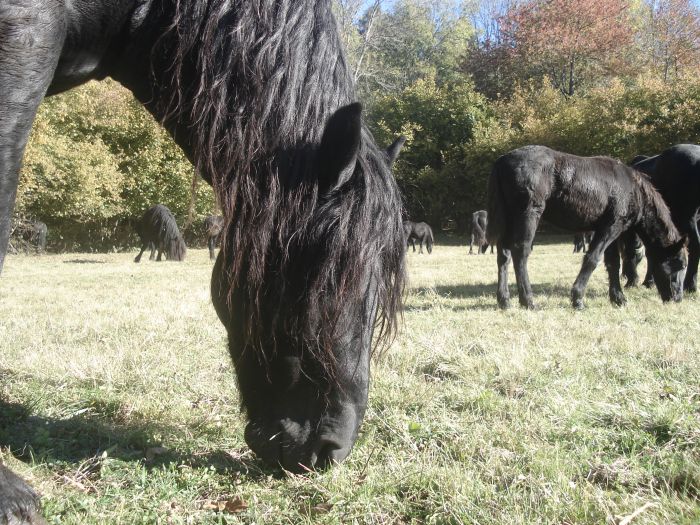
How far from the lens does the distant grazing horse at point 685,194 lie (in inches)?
330

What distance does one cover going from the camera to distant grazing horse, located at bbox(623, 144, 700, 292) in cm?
839

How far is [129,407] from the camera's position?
288 centimetres

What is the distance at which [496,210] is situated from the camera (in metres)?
7.37

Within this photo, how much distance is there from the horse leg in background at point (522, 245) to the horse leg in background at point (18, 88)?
6.29 meters

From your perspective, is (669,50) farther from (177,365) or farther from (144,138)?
(177,365)

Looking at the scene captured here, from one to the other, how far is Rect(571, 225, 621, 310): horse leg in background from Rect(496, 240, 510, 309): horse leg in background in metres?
0.86

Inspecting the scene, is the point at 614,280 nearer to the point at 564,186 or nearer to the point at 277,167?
the point at 564,186

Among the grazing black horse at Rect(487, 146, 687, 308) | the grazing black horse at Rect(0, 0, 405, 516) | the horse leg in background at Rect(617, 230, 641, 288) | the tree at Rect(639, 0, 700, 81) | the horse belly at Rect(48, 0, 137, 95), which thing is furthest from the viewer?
the tree at Rect(639, 0, 700, 81)

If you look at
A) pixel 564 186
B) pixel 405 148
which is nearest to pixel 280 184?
pixel 564 186

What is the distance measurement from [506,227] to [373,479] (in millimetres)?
5851

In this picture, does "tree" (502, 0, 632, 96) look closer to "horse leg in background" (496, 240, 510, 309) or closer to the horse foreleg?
"horse leg in background" (496, 240, 510, 309)

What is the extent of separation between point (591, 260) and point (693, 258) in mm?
2470

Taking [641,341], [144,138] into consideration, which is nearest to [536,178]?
[641,341]

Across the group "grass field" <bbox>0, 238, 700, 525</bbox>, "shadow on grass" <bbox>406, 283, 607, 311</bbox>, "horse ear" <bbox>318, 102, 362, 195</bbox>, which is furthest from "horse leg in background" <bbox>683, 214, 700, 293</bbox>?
"horse ear" <bbox>318, 102, 362, 195</bbox>
